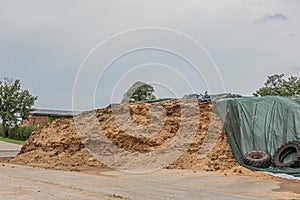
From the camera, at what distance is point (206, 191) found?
10086mm

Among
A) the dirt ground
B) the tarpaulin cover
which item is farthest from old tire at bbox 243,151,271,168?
the dirt ground

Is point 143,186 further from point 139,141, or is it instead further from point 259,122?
point 259,122

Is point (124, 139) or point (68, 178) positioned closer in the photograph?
point (68, 178)

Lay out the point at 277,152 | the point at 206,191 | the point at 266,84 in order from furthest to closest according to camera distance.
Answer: the point at 266,84 < the point at 277,152 < the point at 206,191

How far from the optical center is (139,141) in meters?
17.2

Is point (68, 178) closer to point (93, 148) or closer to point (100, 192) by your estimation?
point (100, 192)

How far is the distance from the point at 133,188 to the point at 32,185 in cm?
271

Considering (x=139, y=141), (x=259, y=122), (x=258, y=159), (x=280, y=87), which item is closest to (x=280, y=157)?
(x=258, y=159)

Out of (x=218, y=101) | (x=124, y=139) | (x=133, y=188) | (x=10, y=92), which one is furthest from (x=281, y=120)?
(x=10, y=92)

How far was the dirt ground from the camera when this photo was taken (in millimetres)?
15267

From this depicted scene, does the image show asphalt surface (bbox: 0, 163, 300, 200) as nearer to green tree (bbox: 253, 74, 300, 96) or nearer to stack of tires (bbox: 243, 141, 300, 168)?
stack of tires (bbox: 243, 141, 300, 168)

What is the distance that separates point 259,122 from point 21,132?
31638 millimetres

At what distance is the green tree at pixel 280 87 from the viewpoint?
133 feet

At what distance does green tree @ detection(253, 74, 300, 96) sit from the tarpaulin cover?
83.3 ft
